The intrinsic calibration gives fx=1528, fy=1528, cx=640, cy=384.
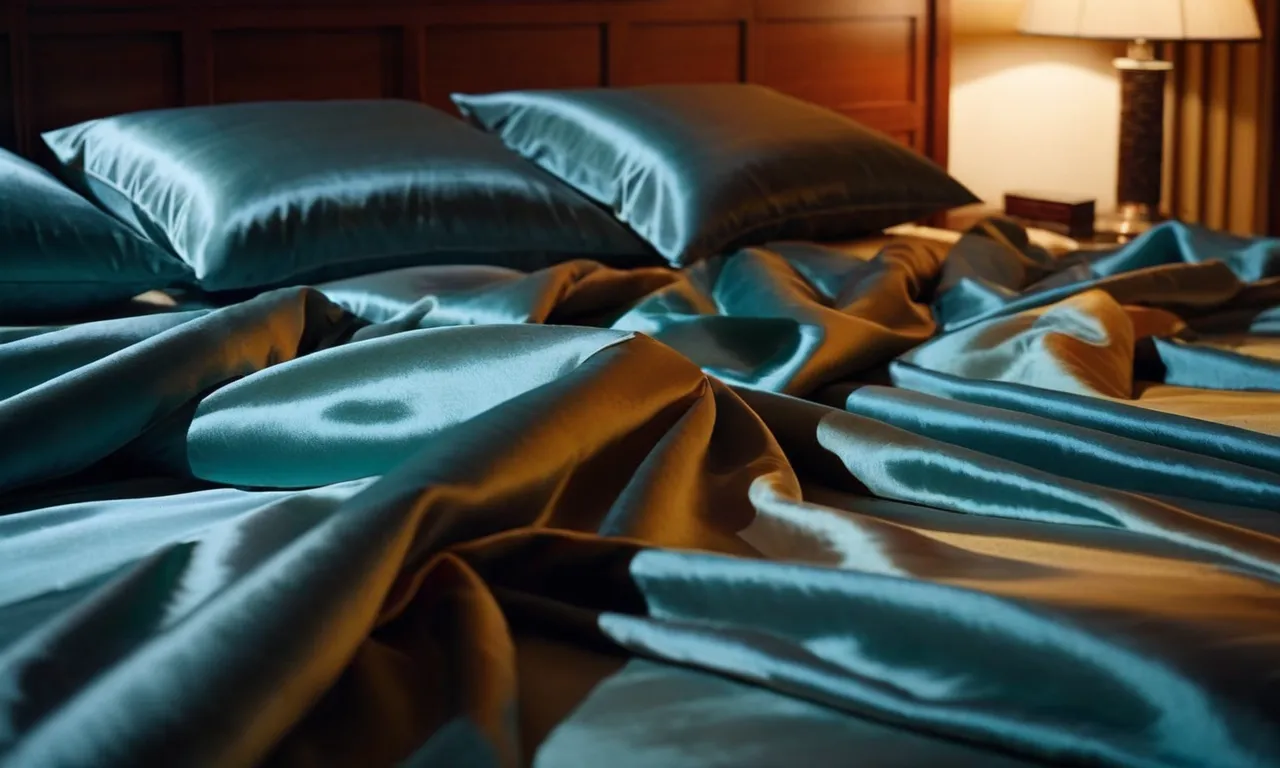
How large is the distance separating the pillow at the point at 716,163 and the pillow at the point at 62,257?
0.65 m

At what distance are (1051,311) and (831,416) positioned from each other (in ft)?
1.61

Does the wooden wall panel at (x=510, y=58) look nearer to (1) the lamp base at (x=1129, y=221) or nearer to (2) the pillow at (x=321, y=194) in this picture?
(2) the pillow at (x=321, y=194)

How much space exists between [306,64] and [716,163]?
2.22ft

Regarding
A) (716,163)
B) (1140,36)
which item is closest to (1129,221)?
(1140,36)

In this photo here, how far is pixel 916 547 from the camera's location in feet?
3.05

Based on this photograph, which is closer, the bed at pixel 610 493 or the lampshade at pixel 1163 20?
the bed at pixel 610 493

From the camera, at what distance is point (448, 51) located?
2.48 meters

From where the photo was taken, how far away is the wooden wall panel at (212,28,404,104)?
2.27m

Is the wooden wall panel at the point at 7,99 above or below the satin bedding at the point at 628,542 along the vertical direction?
above

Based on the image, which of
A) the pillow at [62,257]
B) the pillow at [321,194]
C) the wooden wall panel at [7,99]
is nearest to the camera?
the pillow at [62,257]

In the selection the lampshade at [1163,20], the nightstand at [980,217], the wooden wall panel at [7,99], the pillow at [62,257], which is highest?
the lampshade at [1163,20]

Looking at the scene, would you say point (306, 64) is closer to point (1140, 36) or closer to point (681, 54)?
point (681, 54)

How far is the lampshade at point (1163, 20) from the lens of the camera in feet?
9.35

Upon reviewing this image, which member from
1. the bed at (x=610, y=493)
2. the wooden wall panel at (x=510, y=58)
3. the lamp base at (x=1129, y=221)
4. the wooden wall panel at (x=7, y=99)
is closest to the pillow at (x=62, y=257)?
the bed at (x=610, y=493)
